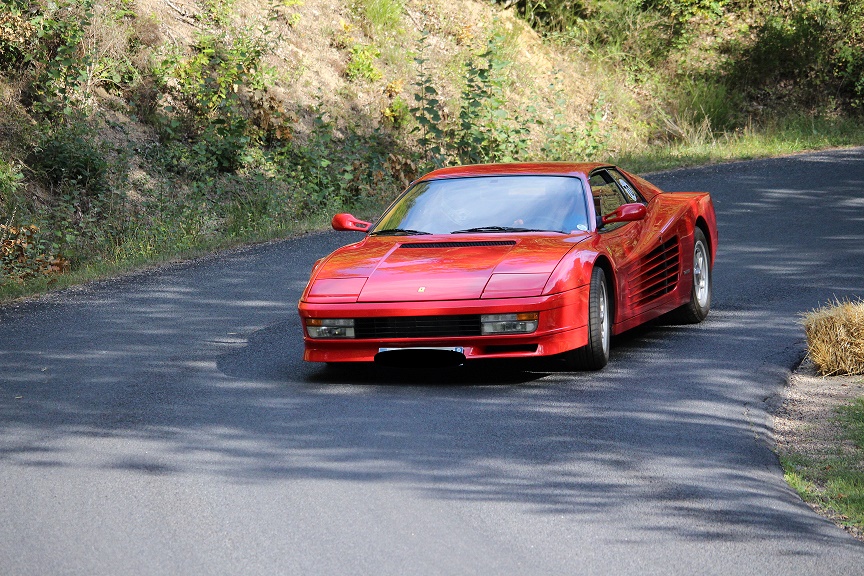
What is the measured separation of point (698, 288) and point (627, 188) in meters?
1.00

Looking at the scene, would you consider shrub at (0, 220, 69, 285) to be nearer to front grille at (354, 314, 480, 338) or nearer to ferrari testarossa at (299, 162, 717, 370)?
ferrari testarossa at (299, 162, 717, 370)

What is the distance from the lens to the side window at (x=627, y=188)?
967cm

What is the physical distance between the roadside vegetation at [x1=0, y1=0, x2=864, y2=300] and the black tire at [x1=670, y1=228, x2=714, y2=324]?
589 centimetres

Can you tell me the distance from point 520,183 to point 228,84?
11486 millimetres

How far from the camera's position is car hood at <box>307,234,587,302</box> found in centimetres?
773

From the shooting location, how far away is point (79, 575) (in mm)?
4668

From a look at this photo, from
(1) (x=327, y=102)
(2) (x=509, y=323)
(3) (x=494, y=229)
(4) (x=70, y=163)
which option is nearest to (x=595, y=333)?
(2) (x=509, y=323)

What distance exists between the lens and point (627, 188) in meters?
9.77

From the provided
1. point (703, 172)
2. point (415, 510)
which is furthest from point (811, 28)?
point (415, 510)

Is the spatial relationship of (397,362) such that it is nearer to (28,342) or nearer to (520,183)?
(520,183)

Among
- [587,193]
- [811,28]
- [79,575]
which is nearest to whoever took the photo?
[79,575]

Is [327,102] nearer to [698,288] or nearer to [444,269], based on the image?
[698,288]

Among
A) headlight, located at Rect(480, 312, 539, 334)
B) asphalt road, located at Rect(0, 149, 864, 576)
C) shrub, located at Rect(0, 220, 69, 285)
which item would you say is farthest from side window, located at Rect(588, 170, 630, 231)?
shrub, located at Rect(0, 220, 69, 285)

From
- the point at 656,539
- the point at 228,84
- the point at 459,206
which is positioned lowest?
the point at 656,539
